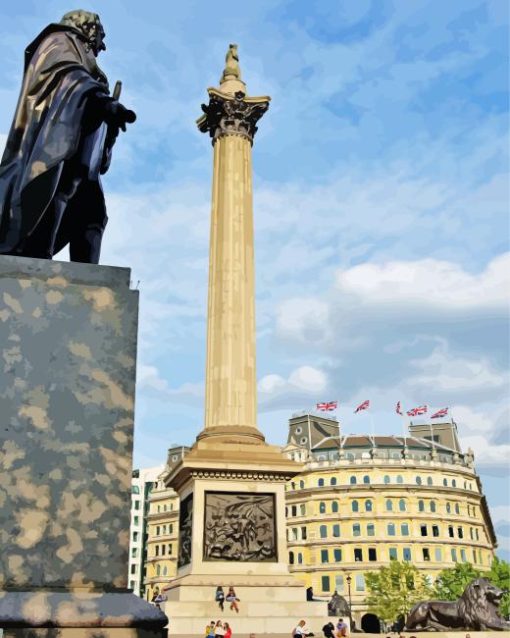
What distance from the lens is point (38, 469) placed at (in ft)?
13.1

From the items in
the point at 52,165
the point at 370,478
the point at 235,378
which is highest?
the point at 370,478

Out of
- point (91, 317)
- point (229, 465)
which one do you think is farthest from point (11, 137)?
point (229, 465)

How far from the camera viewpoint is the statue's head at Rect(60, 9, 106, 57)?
219 inches

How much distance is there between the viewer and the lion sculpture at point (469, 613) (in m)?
23.4

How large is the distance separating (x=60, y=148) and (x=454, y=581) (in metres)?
74.9

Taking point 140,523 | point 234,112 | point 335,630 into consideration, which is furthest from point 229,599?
point 140,523

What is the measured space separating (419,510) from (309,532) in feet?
45.4

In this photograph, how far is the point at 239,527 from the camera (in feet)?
77.9

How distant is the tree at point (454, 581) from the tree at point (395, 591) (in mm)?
2831

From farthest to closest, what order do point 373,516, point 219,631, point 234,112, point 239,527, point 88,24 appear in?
1. point 373,516
2. point 234,112
3. point 239,527
4. point 219,631
5. point 88,24

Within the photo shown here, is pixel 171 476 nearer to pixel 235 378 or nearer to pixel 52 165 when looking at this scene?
pixel 235 378

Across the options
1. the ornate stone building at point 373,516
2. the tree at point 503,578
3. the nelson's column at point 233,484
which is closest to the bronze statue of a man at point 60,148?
the nelson's column at point 233,484

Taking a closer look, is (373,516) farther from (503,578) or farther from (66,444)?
(66,444)

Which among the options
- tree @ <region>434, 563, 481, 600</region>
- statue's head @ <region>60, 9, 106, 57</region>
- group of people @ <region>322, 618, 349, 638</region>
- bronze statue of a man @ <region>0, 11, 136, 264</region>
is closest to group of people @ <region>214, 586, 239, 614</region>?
group of people @ <region>322, 618, 349, 638</region>
